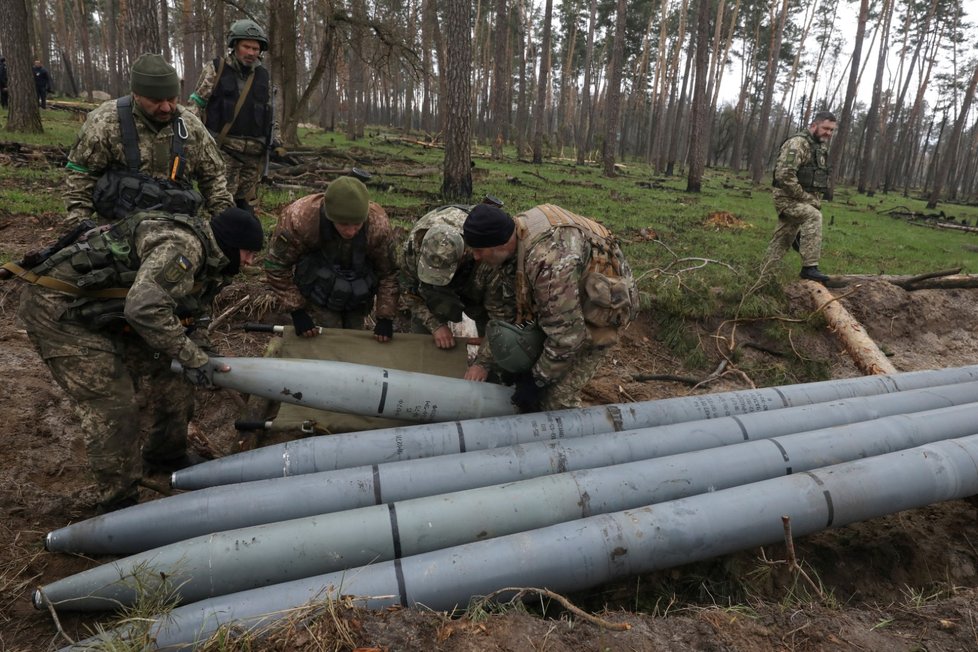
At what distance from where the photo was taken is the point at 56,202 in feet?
20.9

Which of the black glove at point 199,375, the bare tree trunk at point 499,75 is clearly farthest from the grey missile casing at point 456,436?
the bare tree trunk at point 499,75

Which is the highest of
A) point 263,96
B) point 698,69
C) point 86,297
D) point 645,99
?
point 645,99

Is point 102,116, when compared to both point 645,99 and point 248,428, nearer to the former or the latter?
point 248,428

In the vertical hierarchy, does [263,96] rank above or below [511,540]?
above

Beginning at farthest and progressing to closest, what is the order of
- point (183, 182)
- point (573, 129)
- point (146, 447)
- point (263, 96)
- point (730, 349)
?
point (573, 129) < point (730, 349) < point (263, 96) < point (183, 182) < point (146, 447)

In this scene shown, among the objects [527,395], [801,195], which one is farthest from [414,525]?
[801,195]

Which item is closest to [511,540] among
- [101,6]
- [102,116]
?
[102,116]

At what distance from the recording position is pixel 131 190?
11.3 feet

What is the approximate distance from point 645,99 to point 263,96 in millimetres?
38287

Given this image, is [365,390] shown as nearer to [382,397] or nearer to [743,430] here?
[382,397]

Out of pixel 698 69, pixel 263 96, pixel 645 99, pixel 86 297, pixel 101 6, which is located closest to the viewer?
pixel 86 297

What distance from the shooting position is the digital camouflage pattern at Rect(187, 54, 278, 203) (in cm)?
505

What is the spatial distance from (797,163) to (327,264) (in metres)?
5.64

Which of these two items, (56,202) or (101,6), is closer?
(56,202)
